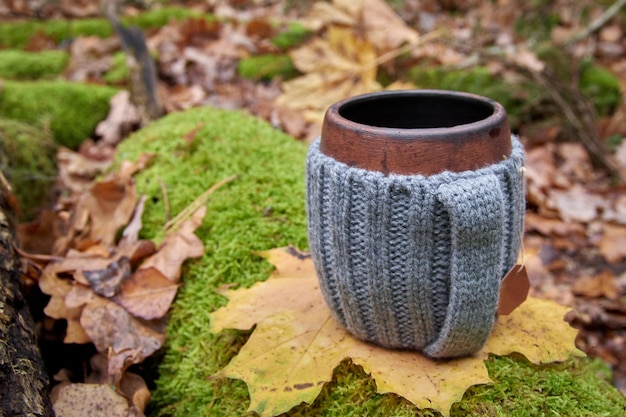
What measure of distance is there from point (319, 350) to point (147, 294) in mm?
424

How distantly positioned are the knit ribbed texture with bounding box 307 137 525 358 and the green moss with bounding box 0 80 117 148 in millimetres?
1720

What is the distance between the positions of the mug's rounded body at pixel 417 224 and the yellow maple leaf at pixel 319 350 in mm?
40

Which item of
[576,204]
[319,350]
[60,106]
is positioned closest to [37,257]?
[319,350]

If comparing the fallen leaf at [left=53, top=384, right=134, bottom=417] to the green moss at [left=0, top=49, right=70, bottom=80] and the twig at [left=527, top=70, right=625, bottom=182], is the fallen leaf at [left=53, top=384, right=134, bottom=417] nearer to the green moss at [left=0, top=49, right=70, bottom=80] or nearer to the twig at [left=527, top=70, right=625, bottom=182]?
the twig at [left=527, top=70, right=625, bottom=182]

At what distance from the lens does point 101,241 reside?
1385 mm

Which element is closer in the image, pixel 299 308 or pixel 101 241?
pixel 299 308

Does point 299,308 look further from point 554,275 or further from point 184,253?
point 554,275

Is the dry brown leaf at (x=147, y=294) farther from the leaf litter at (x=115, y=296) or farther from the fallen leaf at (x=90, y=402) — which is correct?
the fallen leaf at (x=90, y=402)

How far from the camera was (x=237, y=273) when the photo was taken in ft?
4.03

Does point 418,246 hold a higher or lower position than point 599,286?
higher

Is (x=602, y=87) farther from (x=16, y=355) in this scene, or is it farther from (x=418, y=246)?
(x=16, y=355)

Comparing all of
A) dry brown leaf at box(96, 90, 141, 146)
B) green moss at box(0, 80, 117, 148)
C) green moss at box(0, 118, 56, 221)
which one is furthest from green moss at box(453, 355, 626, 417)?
green moss at box(0, 80, 117, 148)

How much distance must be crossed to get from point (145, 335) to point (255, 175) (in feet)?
1.75

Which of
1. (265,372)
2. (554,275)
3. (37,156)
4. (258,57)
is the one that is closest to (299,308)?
(265,372)
